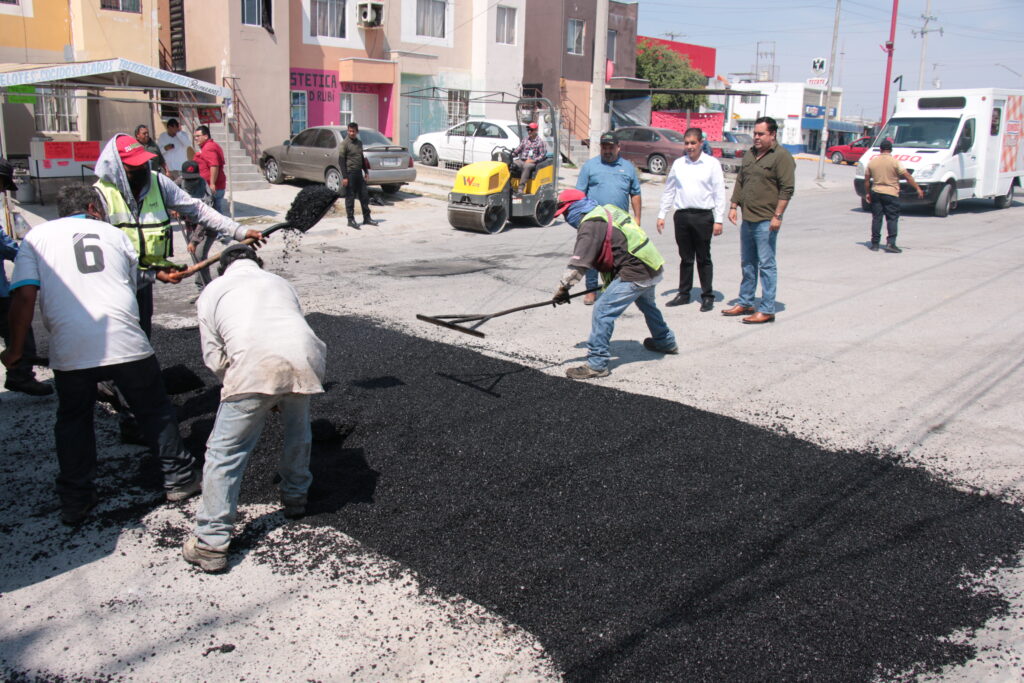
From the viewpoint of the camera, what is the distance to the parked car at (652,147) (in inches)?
1071

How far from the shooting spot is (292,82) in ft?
74.5

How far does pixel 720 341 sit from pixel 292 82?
732 inches

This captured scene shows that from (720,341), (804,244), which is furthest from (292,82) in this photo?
(720,341)

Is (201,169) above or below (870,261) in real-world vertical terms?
above

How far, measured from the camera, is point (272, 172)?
19766mm

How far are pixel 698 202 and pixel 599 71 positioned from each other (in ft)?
32.3

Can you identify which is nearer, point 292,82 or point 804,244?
point 804,244

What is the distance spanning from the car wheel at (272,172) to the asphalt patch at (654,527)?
588 inches

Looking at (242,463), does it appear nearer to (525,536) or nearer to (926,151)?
(525,536)

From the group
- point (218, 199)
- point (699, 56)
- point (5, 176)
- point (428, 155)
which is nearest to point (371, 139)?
point (428, 155)

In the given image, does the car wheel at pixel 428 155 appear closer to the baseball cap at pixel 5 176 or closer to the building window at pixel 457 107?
the building window at pixel 457 107

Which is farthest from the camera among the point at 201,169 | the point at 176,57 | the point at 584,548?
the point at 176,57

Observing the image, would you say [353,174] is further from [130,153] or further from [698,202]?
[130,153]

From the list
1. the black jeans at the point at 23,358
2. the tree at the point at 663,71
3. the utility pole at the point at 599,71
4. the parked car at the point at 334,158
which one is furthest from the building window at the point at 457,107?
the black jeans at the point at 23,358
